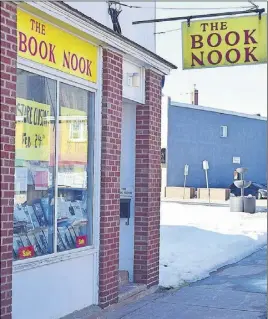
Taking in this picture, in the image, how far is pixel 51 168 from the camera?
662 cm

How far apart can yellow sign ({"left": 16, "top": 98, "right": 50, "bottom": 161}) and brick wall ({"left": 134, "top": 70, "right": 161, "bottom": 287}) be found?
95.4 inches

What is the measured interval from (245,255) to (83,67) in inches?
310

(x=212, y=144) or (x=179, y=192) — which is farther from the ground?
(x=212, y=144)

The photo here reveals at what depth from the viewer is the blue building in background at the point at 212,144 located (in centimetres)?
3750

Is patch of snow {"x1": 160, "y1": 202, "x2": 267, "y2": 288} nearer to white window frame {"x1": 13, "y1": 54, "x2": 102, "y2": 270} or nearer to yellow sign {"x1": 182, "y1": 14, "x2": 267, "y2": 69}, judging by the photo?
white window frame {"x1": 13, "y1": 54, "x2": 102, "y2": 270}

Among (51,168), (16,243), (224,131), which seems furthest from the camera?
(224,131)

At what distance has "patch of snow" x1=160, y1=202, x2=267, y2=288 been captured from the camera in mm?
11000

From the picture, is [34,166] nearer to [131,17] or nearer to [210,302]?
[131,17]

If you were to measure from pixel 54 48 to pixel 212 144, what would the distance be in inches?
1328

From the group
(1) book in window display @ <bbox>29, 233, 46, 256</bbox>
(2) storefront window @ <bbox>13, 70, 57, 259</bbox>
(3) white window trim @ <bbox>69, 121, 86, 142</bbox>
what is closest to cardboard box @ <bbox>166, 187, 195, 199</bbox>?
(3) white window trim @ <bbox>69, 121, 86, 142</bbox>

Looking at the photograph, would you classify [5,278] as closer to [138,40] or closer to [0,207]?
[0,207]

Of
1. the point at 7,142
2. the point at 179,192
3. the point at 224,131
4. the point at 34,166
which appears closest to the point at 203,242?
the point at 34,166

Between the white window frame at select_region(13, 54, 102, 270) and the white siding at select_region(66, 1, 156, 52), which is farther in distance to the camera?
the white siding at select_region(66, 1, 156, 52)

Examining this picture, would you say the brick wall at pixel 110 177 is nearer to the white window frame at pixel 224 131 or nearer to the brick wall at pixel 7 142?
the brick wall at pixel 7 142
